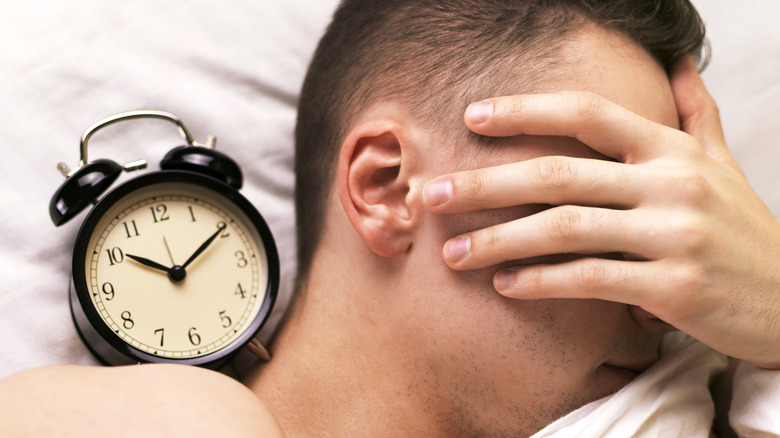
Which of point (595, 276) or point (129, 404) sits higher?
point (595, 276)

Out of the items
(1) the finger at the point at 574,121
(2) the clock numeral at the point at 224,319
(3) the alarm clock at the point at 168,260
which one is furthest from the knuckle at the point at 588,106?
(2) the clock numeral at the point at 224,319

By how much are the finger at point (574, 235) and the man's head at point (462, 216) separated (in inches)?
2.3

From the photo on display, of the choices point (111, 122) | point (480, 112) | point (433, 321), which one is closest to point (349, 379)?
point (433, 321)

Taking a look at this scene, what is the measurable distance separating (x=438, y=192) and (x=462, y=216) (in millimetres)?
84

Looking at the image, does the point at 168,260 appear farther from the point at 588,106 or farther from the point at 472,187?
the point at 588,106

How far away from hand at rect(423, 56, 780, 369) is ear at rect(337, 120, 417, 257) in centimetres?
10

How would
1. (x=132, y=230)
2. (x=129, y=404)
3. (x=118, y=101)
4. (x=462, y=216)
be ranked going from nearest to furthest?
(x=129, y=404)
(x=462, y=216)
(x=132, y=230)
(x=118, y=101)

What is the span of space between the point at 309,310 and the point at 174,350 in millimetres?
271

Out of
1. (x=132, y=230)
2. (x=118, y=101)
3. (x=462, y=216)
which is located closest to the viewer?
(x=462, y=216)

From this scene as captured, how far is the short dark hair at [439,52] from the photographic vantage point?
115 cm

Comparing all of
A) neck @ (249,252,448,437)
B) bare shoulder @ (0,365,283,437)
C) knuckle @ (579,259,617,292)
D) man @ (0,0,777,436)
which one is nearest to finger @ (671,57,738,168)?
man @ (0,0,777,436)

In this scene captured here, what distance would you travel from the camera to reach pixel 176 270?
1220 mm

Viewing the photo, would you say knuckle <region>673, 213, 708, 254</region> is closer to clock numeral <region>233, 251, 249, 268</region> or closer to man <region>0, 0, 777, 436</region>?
man <region>0, 0, 777, 436</region>

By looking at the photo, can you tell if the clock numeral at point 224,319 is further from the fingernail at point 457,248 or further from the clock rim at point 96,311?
the fingernail at point 457,248
